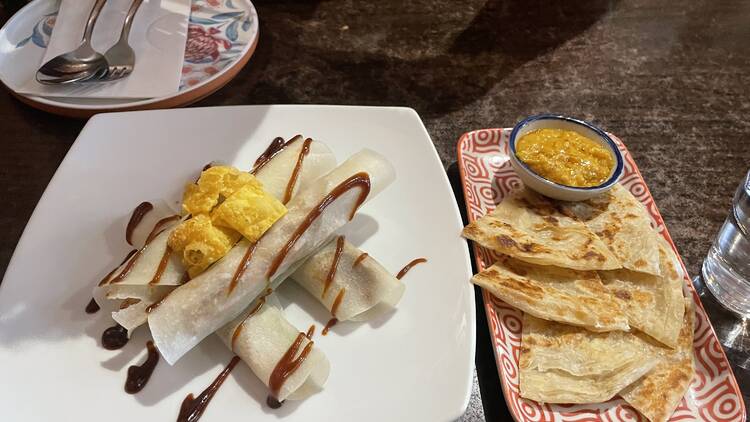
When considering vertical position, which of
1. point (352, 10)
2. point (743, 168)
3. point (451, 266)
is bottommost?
point (743, 168)

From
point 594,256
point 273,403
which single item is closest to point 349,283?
point 273,403

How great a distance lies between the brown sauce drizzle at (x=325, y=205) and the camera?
63.6 inches

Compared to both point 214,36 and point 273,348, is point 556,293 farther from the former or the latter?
point 214,36

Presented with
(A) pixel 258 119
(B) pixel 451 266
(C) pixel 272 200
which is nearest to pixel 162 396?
(C) pixel 272 200

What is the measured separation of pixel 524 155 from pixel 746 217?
829 millimetres

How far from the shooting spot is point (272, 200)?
1702 mm

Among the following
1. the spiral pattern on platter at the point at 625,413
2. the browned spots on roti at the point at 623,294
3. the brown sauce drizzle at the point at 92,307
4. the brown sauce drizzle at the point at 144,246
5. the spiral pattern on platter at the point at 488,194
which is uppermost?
the brown sauce drizzle at the point at 144,246

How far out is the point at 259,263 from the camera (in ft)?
5.24

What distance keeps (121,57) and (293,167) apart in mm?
1402

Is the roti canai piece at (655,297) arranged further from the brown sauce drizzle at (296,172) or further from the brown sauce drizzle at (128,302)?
the brown sauce drizzle at (128,302)

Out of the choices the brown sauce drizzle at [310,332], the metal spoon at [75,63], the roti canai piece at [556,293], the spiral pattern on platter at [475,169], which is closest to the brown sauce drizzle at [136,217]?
the brown sauce drizzle at [310,332]

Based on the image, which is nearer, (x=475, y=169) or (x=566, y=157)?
(x=566, y=157)

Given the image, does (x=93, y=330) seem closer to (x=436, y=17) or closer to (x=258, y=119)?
(x=258, y=119)

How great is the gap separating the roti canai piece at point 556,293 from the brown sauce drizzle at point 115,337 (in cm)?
112
